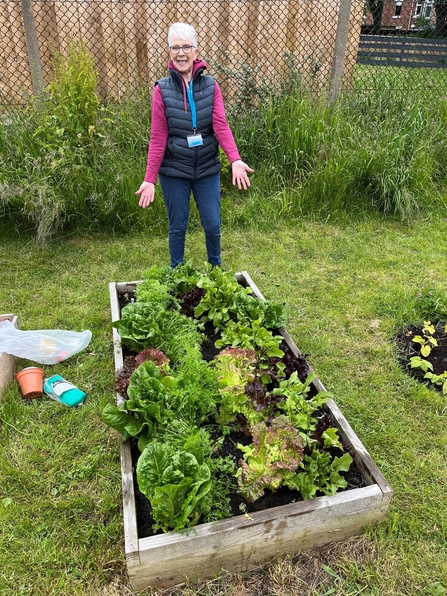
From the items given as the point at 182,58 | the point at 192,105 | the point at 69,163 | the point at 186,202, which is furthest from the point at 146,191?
the point at 69,163

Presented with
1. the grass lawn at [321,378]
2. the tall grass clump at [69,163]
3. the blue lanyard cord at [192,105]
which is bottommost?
the grass lawn at [321,378]

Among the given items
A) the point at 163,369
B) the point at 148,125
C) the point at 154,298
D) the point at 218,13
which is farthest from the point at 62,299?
the point at 218,13

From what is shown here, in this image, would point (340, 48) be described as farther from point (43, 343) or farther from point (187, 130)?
point (43, 343)

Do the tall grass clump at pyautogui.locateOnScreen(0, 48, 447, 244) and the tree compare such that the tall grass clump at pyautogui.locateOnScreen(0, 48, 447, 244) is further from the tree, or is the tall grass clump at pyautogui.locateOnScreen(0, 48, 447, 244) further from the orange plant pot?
the orange plant pot

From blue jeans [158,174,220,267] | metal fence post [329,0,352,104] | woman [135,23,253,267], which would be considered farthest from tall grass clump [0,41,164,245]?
metal fence post [329,0,352,104]

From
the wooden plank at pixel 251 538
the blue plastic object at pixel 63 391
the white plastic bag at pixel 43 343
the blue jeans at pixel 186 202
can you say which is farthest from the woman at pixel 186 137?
the wooden plank at pixel 251 538

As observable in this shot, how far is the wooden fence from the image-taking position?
6004 mm

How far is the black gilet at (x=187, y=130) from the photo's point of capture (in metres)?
3.45

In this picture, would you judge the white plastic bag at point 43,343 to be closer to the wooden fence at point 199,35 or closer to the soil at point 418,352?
the soil at point 418,352

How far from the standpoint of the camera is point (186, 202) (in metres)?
3.86

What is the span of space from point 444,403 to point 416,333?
30.1 inches

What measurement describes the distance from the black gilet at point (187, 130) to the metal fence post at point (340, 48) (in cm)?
291

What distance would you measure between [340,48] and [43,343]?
4.84 meters

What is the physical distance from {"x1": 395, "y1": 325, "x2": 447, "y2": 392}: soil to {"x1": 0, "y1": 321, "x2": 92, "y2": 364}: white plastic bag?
233cm
